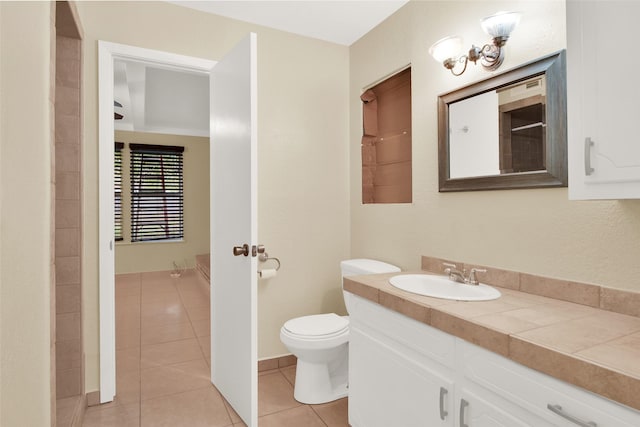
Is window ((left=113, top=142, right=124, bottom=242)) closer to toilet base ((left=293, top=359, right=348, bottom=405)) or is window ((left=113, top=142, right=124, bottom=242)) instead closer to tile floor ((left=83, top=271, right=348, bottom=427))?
tile floor ((left=83, top=271, right=348, bottom=427))

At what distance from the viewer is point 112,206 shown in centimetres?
225

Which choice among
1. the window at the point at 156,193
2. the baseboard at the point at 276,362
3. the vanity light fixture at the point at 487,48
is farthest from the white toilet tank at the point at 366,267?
the window at the point at 156,193

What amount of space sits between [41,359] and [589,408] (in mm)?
1545

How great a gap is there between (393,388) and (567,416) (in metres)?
0.76

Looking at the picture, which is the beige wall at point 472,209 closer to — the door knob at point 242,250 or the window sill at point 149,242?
the door knob at point 242,250

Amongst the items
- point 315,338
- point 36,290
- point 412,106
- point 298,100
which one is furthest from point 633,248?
Result: point 298,100

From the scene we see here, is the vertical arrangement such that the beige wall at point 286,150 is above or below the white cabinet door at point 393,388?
above

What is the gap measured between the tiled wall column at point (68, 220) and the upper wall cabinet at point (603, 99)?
240 centimetres

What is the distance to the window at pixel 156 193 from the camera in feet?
19.4

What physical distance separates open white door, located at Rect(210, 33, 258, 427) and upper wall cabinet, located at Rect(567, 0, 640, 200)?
1389 millimetres

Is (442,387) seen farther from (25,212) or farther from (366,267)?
(25,212)

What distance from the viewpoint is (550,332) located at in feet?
3.62

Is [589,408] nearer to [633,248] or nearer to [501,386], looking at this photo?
[501,386]

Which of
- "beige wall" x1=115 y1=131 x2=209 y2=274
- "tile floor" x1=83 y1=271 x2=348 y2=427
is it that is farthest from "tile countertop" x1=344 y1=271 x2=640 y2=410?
"beige wall" x1=115 y1=131 x2=209 y2=274
